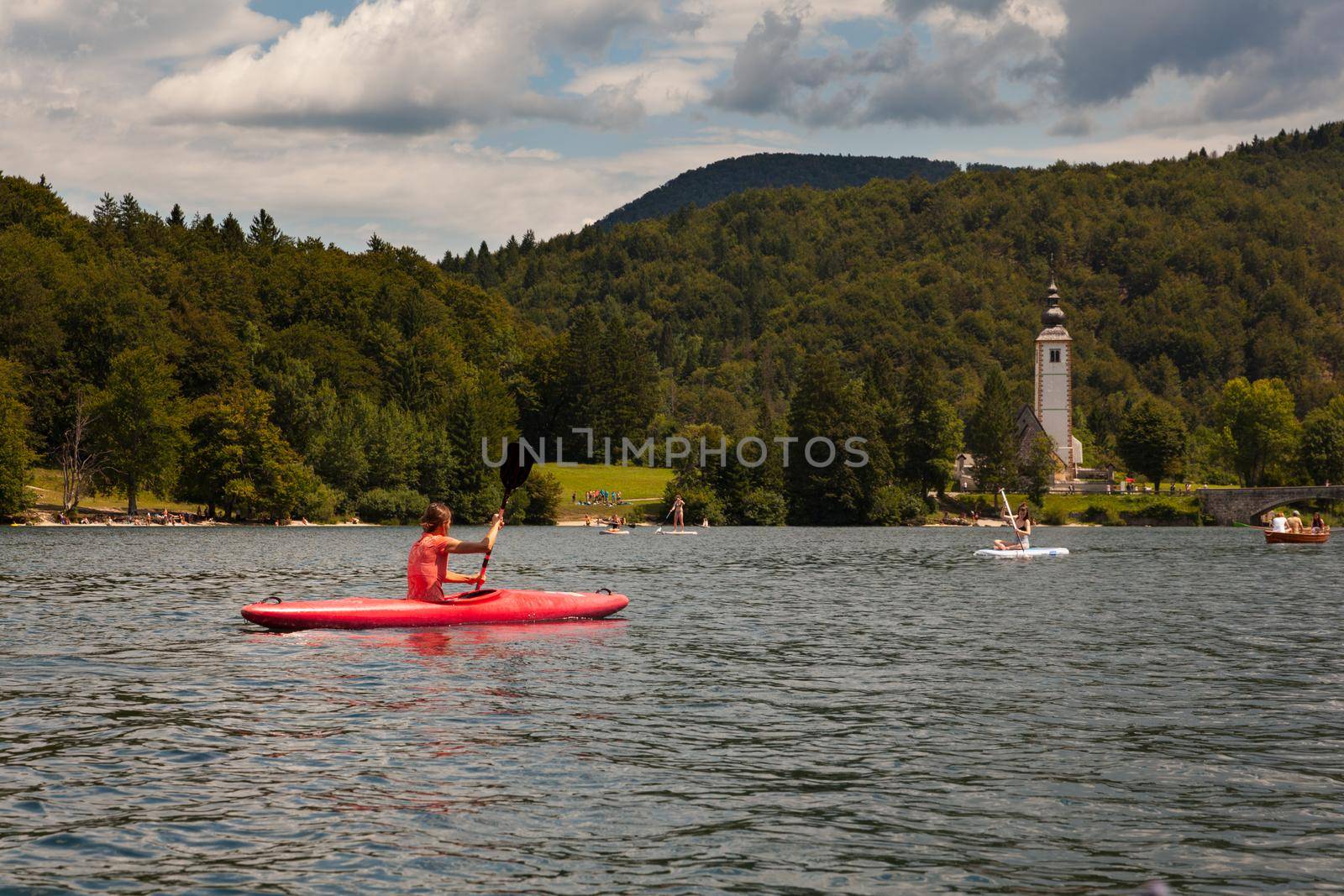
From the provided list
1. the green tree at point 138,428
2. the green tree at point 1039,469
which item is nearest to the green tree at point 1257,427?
the green tree at point 1039,469

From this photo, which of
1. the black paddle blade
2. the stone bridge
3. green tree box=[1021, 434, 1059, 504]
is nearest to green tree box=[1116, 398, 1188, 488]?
green tree box=[1021, 434, 1059, 504]

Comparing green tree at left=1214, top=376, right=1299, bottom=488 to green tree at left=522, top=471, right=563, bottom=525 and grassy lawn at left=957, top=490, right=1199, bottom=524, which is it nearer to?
grassy lawn at left=957, top=490, right=1199, bottom=524

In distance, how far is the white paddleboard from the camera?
60.2 m

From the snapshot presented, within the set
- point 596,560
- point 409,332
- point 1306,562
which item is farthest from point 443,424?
point 1306,562

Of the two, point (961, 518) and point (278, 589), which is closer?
point (278, 589)

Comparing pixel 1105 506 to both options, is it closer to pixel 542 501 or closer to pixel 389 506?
pixel 542 501

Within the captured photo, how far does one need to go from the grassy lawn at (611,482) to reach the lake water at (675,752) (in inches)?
3500

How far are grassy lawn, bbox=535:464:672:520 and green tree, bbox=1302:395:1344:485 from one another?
72.4 metres

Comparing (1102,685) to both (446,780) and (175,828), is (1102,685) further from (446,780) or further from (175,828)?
(175,828)

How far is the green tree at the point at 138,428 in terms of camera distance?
93312mm

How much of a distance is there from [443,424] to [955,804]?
112272mm

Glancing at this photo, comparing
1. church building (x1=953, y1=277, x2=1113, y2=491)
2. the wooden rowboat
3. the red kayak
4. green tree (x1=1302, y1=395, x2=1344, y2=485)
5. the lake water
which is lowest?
the wooden rowboat

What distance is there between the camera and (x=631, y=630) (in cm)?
2795

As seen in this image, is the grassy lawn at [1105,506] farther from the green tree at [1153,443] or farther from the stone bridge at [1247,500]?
the green tree at [1153,443]
